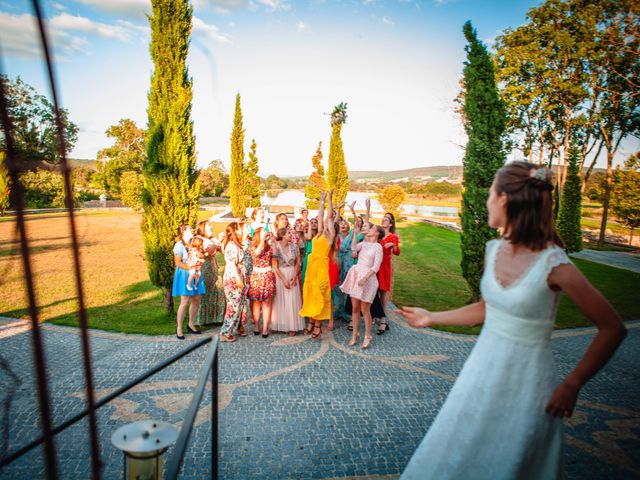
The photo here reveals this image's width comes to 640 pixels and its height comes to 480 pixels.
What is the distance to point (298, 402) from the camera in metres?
4.73

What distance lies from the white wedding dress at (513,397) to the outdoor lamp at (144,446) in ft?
5.67

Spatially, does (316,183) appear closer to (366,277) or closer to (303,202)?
(303,202)

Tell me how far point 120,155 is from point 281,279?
46631 millimetres

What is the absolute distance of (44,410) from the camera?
933 mm

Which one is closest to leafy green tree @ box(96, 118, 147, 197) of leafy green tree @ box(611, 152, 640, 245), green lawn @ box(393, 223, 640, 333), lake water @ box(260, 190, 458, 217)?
lake water @ box(260, 190, 458, 217)

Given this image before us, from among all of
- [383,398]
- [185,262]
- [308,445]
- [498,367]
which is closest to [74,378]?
[185,262]

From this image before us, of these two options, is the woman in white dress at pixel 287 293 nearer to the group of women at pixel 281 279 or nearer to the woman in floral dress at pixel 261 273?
the group of women at pixel 281 279

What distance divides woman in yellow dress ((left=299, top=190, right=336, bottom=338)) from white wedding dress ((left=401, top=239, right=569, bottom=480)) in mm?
4793

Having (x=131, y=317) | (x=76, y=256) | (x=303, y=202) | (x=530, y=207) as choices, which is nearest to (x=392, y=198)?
(x=303, y=202)

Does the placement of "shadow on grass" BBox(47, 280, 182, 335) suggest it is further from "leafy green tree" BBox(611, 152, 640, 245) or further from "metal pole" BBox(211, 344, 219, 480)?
"leafy green tree" BBox(611, 152, 640, 245)

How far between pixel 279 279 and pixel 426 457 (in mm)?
5260

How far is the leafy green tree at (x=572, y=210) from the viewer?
19.2m

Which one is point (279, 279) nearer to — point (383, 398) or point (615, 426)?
point (383, 398)

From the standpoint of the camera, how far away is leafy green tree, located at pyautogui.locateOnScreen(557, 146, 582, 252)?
19159 millimetres
